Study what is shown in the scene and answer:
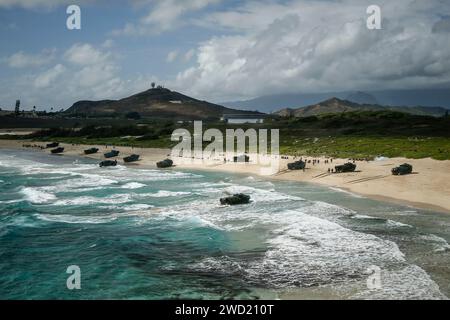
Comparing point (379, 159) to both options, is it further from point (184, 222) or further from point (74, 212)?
point (74, 212)

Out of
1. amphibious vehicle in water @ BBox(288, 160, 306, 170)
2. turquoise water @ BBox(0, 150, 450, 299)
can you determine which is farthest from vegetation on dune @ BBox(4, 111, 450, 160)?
turquoise water @ BBox(0, 150, 450, 299)

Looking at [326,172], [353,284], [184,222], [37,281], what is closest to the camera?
[353,284]

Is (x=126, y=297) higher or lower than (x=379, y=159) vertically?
lower

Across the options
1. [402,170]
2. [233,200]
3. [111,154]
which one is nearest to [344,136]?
[402,170]

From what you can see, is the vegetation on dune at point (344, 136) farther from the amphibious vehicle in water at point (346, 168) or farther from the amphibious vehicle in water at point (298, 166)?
the amphibious vehicle in water at point (298, 166)

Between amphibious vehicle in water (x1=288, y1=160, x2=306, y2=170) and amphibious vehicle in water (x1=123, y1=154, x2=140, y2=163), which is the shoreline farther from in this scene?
amphibious vehicle in water (x1=123, y1=154, x2=140, y2=163)

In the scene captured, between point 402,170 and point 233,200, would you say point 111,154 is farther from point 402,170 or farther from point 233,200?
point 402,170

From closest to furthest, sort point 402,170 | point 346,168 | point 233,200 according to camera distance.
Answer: point 233,200, point 402,170, point 346,168

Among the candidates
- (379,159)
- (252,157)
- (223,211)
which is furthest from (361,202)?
(252,157)
